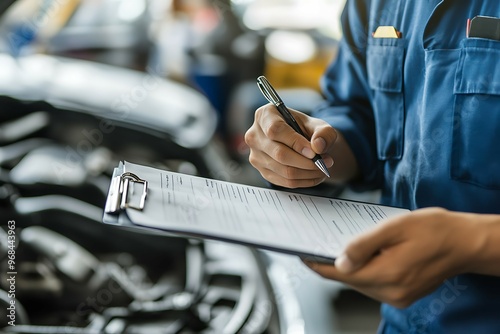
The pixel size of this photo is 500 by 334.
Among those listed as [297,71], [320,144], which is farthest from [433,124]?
[297,71]

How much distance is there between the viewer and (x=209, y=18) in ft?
6.20

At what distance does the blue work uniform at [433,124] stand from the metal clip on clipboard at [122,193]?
40cm

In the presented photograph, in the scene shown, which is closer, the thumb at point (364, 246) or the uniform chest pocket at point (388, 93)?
the thumb at point (364, 246)

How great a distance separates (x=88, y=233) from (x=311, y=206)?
1214mm

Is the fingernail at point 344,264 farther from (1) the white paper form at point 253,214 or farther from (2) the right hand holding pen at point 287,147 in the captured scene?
(2) the right hand holding pen at point 287,147

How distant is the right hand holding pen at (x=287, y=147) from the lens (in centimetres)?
81

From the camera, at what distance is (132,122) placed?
1911mm

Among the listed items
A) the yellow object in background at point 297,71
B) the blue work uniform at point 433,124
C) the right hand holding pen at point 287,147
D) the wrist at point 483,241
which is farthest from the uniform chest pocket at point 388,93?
the yellow object in background at point 297,71

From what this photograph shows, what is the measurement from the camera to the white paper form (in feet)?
1.91

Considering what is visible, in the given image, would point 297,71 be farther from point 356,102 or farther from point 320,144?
point 320,144

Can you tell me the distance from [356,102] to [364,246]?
1.75 feet

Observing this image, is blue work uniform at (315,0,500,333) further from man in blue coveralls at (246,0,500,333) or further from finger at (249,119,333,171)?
finger at (249,119,333,171)

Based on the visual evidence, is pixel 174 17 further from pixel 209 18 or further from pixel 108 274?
pixel 108 274

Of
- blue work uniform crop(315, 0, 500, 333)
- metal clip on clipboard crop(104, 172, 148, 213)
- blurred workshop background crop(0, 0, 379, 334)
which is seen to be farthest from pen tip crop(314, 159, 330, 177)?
blurred workshop background crop(0, 0, 379, 334)
